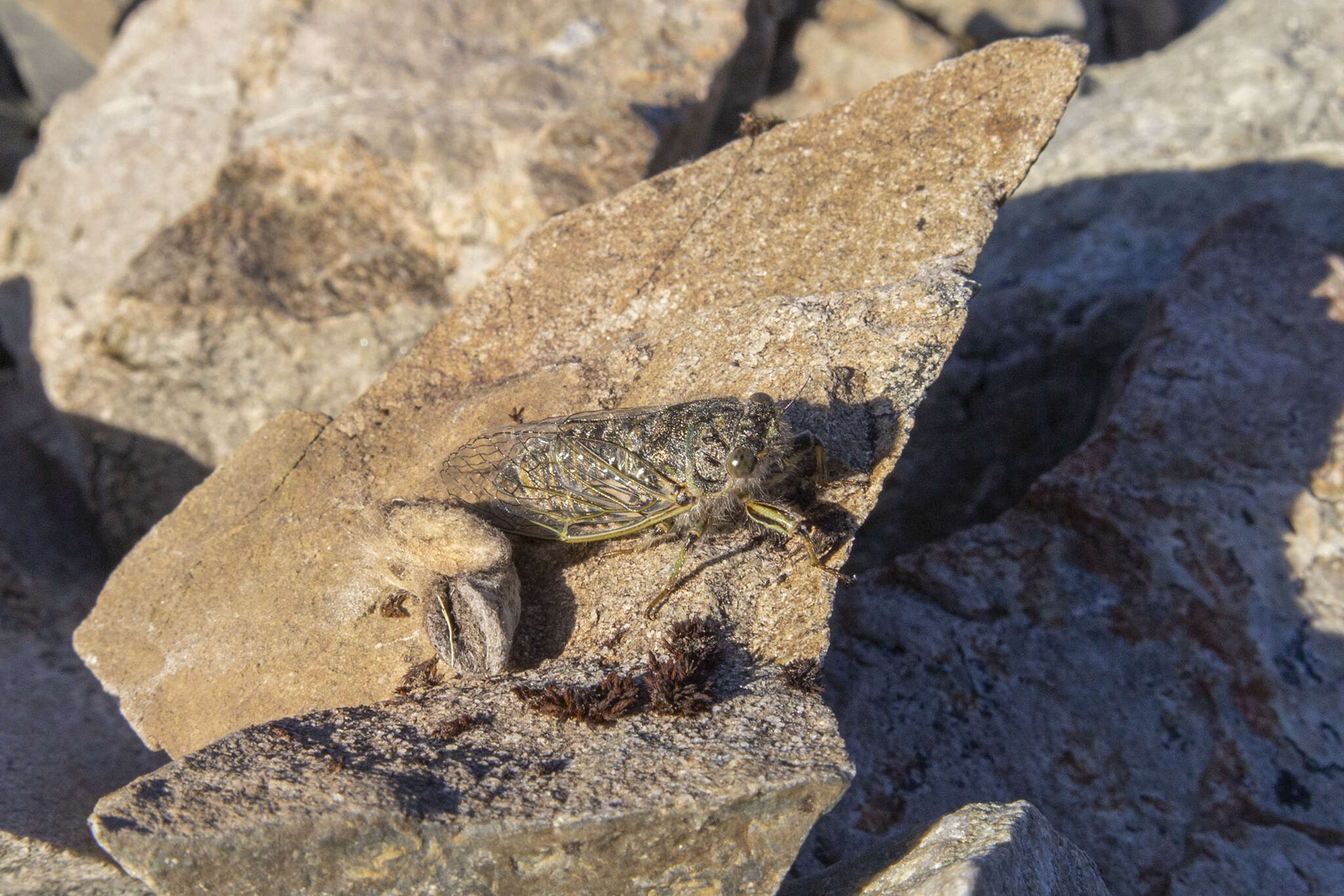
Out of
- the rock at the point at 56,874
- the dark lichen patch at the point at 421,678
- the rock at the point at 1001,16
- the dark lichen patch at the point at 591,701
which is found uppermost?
the rock at the point at 1001,16

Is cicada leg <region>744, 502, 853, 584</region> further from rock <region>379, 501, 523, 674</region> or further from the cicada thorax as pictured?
rock <region>379, 501, 523, 674</region>

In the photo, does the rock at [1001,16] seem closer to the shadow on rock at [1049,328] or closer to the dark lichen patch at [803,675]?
the shadow on rock at [1049,328]

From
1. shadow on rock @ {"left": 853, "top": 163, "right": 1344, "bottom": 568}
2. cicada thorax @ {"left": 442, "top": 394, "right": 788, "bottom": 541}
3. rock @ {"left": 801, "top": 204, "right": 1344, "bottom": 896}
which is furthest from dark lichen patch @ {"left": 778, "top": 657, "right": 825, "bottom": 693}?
shadow on rock @ {"left": 853, "top": 163, "right": 1344, "bottom": 568}

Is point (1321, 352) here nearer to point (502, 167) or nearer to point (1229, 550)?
point (1229, 550)

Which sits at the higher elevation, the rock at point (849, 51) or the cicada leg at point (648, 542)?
the rock at point (849, 51)

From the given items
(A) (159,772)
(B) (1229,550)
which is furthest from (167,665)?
(B) (1229,550)

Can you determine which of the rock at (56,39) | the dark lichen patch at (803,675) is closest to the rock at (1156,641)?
the dark lichen patch at (803,675)
